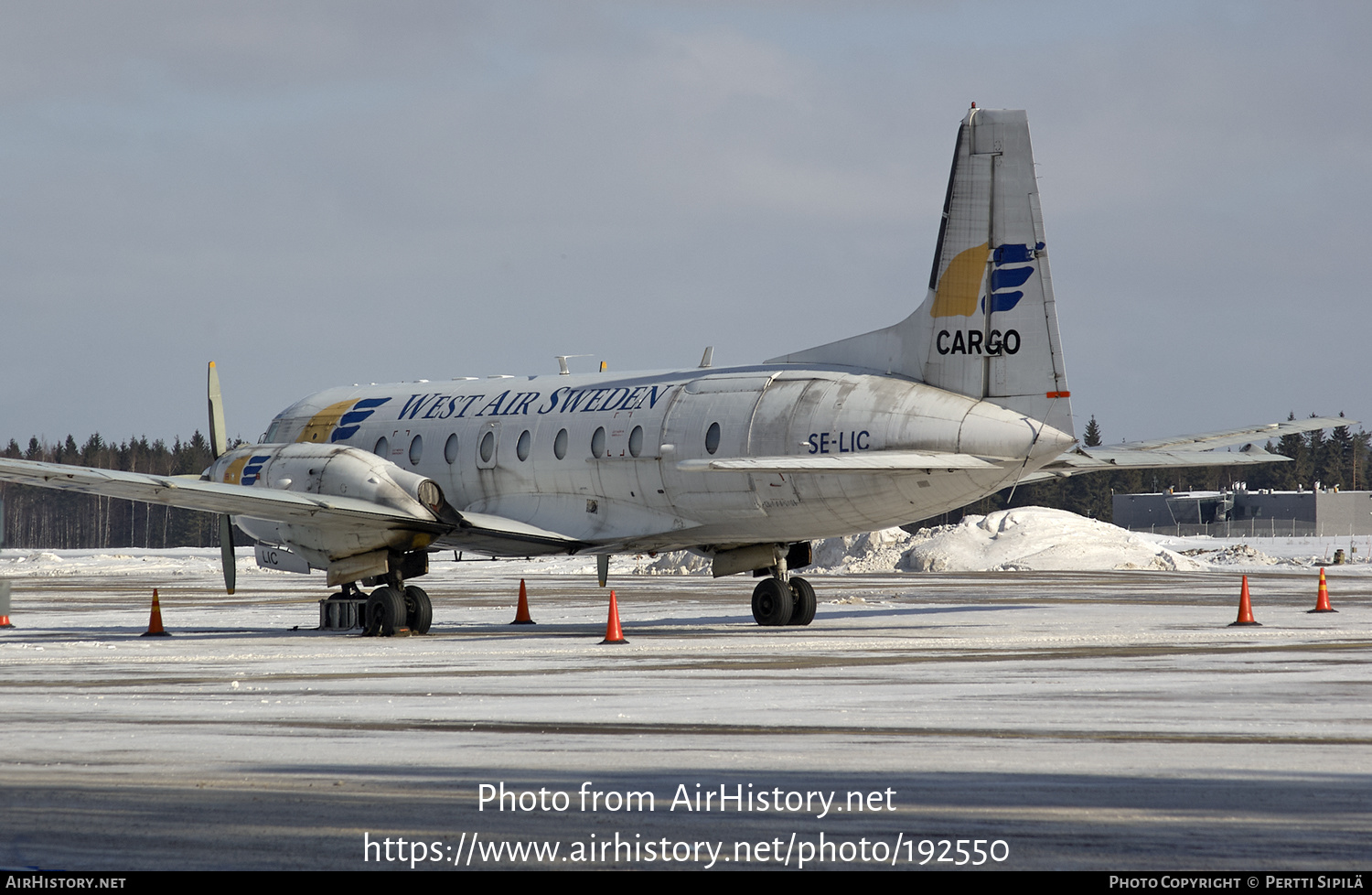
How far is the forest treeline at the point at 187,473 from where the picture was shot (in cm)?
13312

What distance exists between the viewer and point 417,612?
22906mm

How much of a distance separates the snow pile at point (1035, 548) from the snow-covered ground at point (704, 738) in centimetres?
3202

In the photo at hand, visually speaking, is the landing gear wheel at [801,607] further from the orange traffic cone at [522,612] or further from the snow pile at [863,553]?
the snow pile at [863,553]

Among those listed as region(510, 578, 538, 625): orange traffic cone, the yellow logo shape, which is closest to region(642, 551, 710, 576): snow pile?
region(510, 578, 538, 625): orange traffic cone

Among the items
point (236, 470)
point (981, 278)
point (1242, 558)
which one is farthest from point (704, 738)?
point (1242, 558)

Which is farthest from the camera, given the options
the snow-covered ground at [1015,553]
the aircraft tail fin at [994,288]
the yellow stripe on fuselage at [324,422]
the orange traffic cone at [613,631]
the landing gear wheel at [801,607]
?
the snow-covered ground at [1015,553]

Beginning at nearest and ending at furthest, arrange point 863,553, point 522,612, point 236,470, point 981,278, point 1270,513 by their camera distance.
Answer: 1. point 981,278
2. point 236,470
3. point 522,612
4. point 863,553
5. point 1270,513

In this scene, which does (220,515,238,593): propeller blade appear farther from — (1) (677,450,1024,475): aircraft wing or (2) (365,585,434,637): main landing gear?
(1) (677,450,1024,475): aircraft wing

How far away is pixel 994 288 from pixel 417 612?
987 cm

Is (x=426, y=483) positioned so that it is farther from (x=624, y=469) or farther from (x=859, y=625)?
(x=859, y=625)

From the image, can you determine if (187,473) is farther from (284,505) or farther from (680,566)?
(284,505)

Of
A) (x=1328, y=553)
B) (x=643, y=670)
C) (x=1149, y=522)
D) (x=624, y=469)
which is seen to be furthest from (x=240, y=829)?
(x=1149, y=522)

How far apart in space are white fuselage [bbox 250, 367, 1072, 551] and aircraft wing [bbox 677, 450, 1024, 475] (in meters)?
0.10

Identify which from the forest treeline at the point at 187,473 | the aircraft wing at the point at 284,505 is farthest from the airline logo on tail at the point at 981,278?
the forest treeline at the point at 187,473
